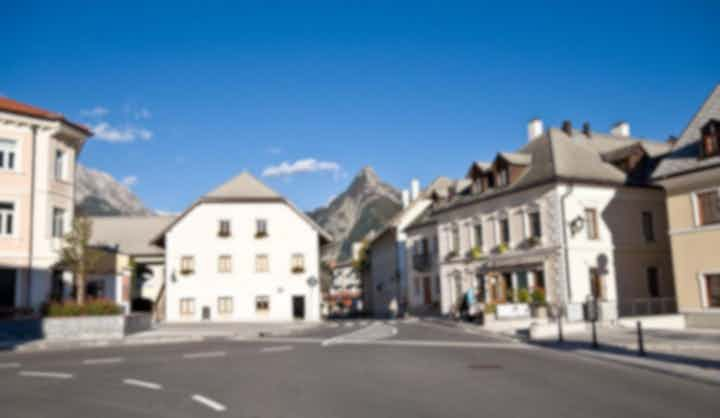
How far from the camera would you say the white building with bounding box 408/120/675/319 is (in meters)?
31.0

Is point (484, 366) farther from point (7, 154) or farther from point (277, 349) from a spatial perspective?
point (7, 154)

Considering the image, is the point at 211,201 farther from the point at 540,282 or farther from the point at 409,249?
the point at 540,282

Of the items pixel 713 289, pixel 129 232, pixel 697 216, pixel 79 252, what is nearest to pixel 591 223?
pixel 697 216

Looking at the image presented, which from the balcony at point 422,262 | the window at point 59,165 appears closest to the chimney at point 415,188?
the balcony at point 422,262

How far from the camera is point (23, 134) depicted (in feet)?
93.6

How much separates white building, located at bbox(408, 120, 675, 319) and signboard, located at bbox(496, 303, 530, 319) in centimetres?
97

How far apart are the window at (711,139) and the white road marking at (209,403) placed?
75.5 ft

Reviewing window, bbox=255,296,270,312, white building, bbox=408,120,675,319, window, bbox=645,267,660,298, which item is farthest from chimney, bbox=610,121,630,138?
window, bbox=255,296,270,312

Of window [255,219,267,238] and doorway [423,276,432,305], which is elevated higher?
window [255,219,267,238]

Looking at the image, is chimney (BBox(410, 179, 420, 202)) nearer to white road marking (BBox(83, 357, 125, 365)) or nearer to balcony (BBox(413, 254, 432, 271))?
balcony (BBox(413, 254, 432, 271))

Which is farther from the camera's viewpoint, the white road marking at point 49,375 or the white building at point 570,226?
the white building at point 570,226

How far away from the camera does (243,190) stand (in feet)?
146

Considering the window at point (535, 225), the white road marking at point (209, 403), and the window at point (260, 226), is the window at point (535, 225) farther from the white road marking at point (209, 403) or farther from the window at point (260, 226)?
the white road marking at point (209, 403)

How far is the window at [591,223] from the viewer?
31.9 metres
